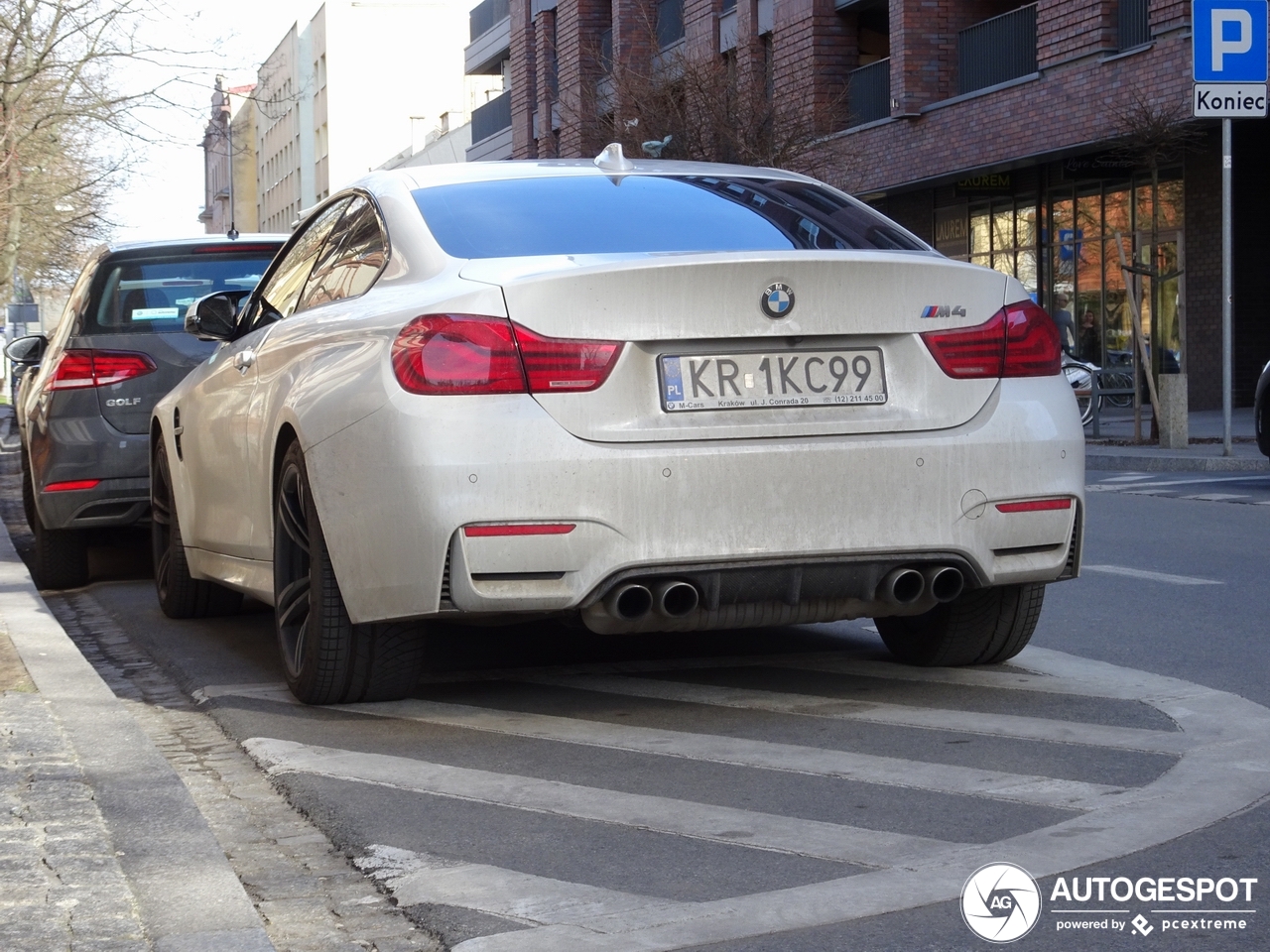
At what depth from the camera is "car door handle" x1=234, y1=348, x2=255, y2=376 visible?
20.4 feet

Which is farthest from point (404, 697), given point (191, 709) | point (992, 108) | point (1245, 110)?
point (992, 108)

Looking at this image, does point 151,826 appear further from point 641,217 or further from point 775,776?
point 641,217

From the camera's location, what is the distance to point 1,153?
88.0 feet

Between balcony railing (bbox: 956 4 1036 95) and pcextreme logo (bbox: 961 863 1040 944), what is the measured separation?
24.7m

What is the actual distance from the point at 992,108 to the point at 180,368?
20.5 m

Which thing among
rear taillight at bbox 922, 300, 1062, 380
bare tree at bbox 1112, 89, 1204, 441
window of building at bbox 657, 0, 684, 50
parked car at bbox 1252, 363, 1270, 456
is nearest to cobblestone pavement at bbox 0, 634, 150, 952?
rear taillight at bbox 922, 300, 1062, 380

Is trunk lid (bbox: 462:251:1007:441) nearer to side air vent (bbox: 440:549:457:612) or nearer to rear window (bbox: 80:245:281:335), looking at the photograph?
side air vent (bbox: 440:549:457:612)

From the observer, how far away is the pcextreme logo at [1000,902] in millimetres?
3256

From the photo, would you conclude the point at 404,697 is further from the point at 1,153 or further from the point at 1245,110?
the point at 1,153

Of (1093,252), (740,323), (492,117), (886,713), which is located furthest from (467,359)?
(492,117)

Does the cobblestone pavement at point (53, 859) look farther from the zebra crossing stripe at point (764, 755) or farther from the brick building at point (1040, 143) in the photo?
the brick building at point (1040, 143)

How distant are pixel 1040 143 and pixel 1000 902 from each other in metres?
23.8

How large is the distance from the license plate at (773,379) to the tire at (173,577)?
3.38m

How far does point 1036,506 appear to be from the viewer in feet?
16.8
